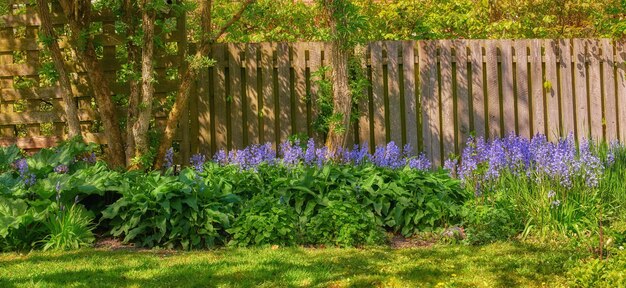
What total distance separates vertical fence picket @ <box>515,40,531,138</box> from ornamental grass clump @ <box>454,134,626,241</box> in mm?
1783

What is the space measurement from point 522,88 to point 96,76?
190 inches

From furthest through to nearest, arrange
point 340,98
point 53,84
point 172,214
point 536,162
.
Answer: point 53,84 → point 340,98 → point 536,162 → point 172,214

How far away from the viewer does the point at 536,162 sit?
6.89 meters

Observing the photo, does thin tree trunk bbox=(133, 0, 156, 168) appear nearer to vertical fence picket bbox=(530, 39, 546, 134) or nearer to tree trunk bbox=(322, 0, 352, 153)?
tree trunk bbox=(322, 0, 352, 153)

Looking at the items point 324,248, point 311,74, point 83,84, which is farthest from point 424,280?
point 83,84

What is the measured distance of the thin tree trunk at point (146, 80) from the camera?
26.1 ft

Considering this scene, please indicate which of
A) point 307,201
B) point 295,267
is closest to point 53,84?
point 307,201

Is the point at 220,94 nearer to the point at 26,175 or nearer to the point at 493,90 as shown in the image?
the point at 26,175

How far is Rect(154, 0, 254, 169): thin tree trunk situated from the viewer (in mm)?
8203

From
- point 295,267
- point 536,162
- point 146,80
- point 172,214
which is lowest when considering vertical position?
point 295,267

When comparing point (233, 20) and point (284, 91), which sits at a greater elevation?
point (233, 20)

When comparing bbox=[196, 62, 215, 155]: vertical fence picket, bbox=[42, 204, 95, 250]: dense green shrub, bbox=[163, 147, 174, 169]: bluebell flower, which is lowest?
bbox=[42, 204, 95, 250]: dense green shrub

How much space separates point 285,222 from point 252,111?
307 cm

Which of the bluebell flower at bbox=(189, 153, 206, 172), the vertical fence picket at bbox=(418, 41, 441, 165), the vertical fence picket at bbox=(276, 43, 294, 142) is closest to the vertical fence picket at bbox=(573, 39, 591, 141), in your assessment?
the vertical fence picket at bbox=(418, 41, 441, 165)
